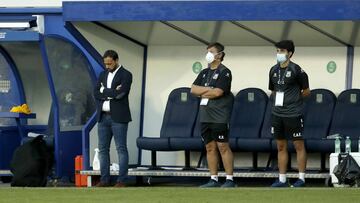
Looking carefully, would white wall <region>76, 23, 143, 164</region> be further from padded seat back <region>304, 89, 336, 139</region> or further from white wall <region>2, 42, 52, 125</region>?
padded seat back <region>304, 89, 336, 139</region>

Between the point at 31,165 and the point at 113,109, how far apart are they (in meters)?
1.54

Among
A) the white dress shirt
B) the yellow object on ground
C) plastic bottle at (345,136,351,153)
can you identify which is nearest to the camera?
plastic bottle at (345,136,351,153)

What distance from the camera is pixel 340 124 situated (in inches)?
589

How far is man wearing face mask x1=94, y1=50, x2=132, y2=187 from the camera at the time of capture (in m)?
14.1

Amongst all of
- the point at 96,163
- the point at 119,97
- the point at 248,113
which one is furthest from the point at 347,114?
the point at 96,163

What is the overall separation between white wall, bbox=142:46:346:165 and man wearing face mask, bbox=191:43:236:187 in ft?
7.85

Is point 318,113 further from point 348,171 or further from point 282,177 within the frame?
point 282,177

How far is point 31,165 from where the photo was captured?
14695 mm

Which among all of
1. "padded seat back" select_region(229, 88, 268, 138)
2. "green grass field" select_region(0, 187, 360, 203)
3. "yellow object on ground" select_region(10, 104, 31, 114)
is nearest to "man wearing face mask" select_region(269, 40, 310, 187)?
"green grass field" select_region(0, 187, 360, 203)

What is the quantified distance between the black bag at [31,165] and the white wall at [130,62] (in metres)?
0.74

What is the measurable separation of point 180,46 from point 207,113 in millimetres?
2944

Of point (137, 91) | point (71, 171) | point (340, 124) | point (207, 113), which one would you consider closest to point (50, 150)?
point (71, 171)

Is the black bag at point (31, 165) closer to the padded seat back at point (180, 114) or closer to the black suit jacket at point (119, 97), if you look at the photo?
the black suit jacket at point (119, 97)

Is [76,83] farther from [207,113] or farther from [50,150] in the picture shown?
[207,113]
